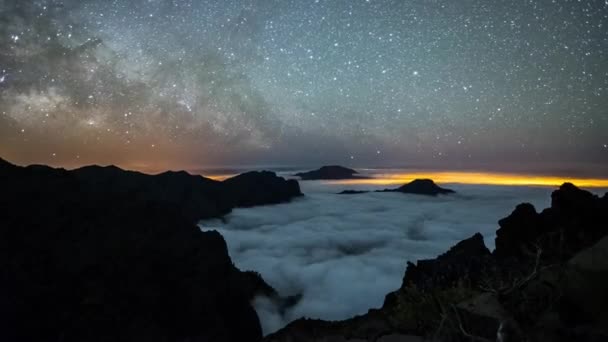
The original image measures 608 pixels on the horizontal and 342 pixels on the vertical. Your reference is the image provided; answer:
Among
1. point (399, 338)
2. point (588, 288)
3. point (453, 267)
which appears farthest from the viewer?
point (453, 267)

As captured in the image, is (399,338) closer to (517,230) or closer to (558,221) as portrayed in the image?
(558,221)

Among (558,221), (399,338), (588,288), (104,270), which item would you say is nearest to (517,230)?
(558,221)

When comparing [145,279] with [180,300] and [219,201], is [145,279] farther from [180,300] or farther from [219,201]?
[219,201]

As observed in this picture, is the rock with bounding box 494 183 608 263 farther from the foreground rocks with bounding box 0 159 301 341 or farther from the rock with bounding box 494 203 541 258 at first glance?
the foreground rocks with bounding box 0 159 301 341

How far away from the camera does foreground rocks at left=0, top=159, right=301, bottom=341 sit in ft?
105

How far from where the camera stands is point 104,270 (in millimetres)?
36688

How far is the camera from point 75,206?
4509 centimetres

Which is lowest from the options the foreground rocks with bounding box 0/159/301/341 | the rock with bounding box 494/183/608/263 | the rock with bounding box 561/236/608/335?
the foreground rocks with bounding box 0/159/301/341

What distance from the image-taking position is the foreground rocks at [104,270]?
105ft

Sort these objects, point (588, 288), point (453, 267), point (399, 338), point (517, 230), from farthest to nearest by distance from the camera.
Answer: point (517, 230) < point (453, 267) < point (399, 338) < point (588, 288)

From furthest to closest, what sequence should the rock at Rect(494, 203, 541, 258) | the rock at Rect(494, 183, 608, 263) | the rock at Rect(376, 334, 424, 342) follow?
the rock at Rect(494, 203, 541, 258), the rock at Rect(494, 183, 608, 263), the rock at Rect(376, 334, 424, 342)

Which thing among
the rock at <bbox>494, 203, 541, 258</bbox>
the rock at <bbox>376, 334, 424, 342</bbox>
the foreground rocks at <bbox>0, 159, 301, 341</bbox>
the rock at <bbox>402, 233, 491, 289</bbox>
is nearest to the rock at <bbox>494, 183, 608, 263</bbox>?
the rock at <bbox>494, 203, 541, 258</bbox>

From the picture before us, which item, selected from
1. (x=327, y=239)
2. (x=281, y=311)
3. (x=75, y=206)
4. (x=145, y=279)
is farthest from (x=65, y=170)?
(x=327, y=239)

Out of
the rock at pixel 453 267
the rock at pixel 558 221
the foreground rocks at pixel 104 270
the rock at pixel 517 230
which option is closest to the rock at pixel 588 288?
the rock at pixel 453 267
